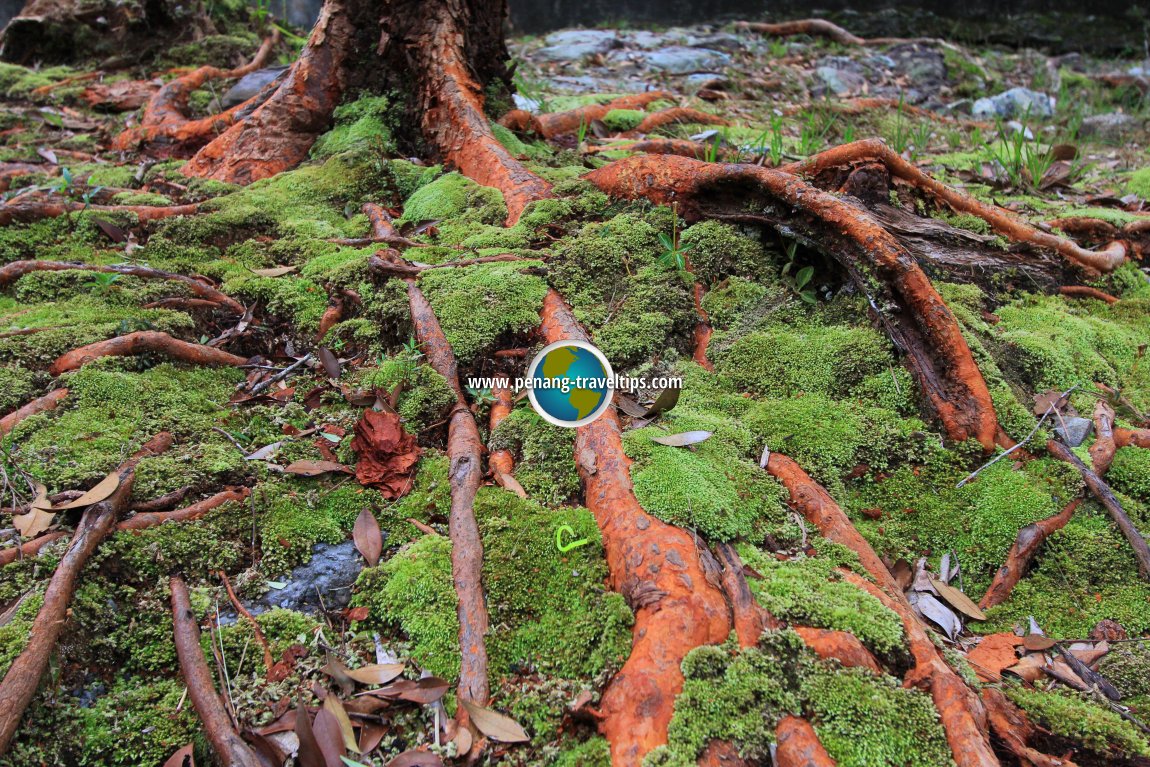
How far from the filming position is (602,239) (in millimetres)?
3438

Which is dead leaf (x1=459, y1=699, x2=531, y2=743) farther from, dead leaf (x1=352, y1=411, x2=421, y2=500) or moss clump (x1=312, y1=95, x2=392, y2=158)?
moss clump (x1=312, y1=95, x2=392, y2=158)

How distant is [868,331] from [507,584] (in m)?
2.00

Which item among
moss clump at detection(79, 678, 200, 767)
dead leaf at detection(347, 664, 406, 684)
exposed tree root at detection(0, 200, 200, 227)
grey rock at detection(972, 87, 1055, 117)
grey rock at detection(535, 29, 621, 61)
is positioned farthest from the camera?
grey rock at detection(535, 29, 621, 61)

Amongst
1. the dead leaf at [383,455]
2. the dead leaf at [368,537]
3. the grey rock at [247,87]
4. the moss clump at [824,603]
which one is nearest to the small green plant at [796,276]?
the moss clump at [824,603]

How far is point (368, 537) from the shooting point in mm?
2346

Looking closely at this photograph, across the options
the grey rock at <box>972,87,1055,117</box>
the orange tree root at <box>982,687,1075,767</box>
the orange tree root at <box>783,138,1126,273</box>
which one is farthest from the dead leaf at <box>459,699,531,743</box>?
the grey rock at <box>972,87,1055,117</box>

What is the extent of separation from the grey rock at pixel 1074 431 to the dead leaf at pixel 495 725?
248 cm

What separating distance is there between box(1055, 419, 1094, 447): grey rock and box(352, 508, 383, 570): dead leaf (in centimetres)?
274

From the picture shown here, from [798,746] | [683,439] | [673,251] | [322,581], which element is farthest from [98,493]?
[673,251]

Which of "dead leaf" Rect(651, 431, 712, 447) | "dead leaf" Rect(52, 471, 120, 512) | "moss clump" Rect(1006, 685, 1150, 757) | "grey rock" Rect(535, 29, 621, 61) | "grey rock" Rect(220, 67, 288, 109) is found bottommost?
"moss clump" Rect(1006, 685, 1150, 757)

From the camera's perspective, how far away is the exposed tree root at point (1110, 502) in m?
2.42

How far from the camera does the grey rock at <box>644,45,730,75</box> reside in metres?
9.28

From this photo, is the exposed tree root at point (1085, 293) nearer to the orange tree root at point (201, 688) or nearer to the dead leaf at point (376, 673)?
the dead leaf at point (376, 673)

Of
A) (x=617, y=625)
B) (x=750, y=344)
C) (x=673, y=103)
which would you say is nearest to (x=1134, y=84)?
(x=673, y=103)
